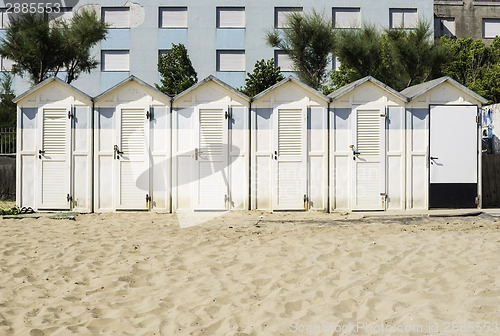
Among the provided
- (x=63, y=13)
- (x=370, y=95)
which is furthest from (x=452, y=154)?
(x=63, y=13)

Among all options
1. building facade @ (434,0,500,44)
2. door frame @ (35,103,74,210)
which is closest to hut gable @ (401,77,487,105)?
door frame @ (35,103,74,210)

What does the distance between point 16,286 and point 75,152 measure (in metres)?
6.08

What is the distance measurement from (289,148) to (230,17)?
22274 millimetres

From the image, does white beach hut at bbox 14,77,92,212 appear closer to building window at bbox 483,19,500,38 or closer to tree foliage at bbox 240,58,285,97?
tree foliage at bbox 240,58,285,97

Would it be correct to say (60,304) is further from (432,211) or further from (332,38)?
(332,38)

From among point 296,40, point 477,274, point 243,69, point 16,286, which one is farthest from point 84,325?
point 243,69

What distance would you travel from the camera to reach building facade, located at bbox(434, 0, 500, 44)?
35812mm

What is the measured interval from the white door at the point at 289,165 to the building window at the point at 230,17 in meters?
21.8

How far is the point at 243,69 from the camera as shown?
1214 inches

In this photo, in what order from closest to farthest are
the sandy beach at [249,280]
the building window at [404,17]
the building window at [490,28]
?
the sandy beach at [249,280] < the building window at [404,17] < the building window at [490,28]

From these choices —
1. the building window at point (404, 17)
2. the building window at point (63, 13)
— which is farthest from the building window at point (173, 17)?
the building window at point (404, 17)

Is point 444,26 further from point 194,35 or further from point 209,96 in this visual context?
point 209,96

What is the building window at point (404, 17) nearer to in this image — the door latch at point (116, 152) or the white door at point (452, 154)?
the white door at point (452, 154)

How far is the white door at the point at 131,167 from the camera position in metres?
10.8
